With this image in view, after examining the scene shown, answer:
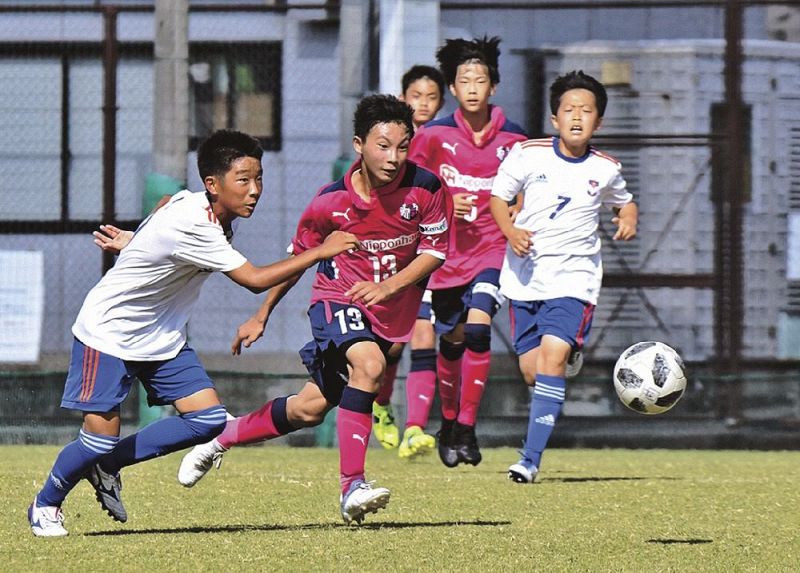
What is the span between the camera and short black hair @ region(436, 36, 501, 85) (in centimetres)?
990

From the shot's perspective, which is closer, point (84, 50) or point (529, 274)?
point (529, 274)

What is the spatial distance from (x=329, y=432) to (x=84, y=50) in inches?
178

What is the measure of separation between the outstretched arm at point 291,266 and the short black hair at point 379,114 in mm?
810

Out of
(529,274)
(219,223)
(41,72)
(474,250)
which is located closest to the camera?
(219,223)

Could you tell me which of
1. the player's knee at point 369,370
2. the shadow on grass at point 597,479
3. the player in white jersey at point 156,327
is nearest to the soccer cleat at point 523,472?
the shadow on grass at point 597,479

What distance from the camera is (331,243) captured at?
623cm

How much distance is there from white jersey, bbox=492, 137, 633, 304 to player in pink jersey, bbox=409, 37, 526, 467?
0.52 meters

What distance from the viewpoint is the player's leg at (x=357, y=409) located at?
6621 millimetres

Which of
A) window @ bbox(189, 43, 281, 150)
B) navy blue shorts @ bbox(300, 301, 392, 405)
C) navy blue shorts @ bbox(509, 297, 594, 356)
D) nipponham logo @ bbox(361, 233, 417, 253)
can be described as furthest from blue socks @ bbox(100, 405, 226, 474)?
window @ bbox(189, 43, 281, 150)

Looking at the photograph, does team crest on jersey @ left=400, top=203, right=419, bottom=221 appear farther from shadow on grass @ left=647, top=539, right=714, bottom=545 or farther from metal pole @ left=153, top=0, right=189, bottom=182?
metal pole @ left=153, top=0, right=189, bottom=182

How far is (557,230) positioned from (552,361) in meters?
0.73

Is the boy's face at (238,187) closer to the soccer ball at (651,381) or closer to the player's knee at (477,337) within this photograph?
the soccer ball at (651,381)

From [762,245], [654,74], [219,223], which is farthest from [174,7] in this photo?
[219,223]

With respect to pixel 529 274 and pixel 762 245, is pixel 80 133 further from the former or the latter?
pixel 529 274
